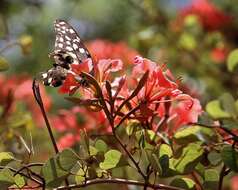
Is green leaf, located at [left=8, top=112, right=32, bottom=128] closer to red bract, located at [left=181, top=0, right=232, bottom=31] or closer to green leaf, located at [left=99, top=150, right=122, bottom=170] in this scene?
green leaf, located at [left=99, top=150, right=122, bottom=170]

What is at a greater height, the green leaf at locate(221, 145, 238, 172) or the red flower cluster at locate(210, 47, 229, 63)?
the red flower cluster at locate(210, 47, 229, 63)

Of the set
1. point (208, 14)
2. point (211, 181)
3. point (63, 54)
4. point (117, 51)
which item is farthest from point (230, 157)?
point (208, 14)

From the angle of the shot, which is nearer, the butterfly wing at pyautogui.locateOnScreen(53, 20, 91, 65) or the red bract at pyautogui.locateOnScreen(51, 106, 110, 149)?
the butterfly wing at pyautogui.locateOnScreen(53, 20, 91, 65)

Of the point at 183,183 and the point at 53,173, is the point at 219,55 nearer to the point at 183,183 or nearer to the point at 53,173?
the point at 183,183

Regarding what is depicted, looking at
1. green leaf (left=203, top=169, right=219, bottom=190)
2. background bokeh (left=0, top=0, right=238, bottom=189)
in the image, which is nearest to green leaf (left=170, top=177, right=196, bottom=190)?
green leaf (left=203, top=169, right=219, bottom=190)

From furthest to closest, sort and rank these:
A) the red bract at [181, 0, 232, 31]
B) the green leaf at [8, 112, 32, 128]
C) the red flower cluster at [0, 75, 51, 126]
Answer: the red bract at [181, 0, 232, 31] < the red flower cluster at [0, 75, 51, 126] < the green leaf at [8, 112, 32, 128]

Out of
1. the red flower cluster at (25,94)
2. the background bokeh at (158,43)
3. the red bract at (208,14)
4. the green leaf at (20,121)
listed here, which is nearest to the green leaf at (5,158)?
the green leaf at (20,121)
